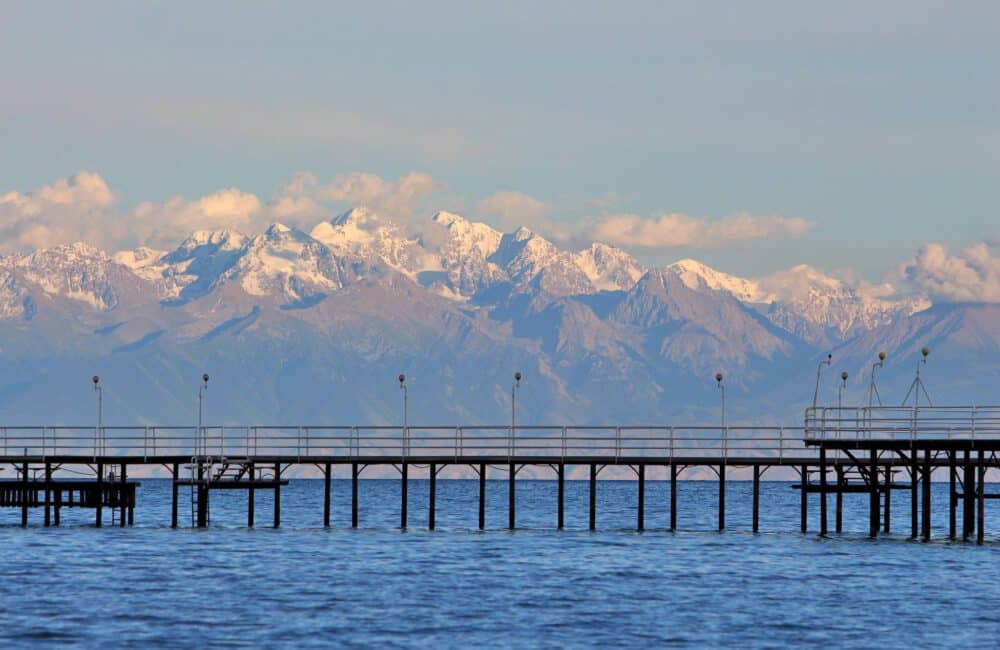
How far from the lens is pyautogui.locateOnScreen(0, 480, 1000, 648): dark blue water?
58.1 m

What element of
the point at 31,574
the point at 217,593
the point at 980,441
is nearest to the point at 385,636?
the point at 217,593

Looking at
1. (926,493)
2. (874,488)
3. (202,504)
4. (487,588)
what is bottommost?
(487,588)

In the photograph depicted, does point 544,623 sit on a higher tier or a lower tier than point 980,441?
lower

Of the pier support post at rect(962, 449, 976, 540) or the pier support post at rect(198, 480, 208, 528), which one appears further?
the pier support post at rect(198, 480, 208, 528)

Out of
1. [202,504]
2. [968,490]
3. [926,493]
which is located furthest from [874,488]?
[202,504]

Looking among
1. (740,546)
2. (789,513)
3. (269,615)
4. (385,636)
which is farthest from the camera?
(789,513)

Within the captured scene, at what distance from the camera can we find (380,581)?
71812mm

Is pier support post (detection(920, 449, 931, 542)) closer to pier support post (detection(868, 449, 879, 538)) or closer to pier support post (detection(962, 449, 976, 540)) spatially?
pier support post (detection(962, 449, 976, 540))

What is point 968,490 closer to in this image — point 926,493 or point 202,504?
point 926,493

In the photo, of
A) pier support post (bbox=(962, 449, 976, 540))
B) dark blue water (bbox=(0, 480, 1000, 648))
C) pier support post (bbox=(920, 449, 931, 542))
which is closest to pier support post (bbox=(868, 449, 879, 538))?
dark blue water (bbox=(0, 480, 1000, 648))

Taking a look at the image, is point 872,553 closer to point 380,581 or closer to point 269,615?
point 380,581

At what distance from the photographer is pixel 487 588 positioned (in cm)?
6956

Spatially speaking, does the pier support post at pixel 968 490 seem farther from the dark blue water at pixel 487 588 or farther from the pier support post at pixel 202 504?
the pier support post at pixel 202 504

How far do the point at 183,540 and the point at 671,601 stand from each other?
30774 mm
